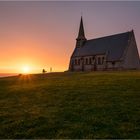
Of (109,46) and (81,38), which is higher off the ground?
(81,38)

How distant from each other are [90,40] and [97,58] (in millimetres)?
12465

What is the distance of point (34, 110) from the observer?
43.7 feet

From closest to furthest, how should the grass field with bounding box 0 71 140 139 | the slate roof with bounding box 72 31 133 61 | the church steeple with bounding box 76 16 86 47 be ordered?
the grass field with bounding box 0 71 140 139, the slate roof with bounding box 72 31 133 61, the church steeple with bounding box 76 16 86 47

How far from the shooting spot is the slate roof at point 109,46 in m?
60.3

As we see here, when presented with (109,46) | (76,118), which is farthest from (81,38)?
(76,118)

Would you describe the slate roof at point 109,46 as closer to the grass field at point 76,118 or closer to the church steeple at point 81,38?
the church steeple at point 81,38

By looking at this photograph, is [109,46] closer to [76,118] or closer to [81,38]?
[81,38]

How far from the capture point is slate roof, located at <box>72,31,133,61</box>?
60.3 metres

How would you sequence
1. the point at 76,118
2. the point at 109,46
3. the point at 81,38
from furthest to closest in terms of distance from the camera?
the point at 81,38 → the point at 109,46 → the point at 76,118

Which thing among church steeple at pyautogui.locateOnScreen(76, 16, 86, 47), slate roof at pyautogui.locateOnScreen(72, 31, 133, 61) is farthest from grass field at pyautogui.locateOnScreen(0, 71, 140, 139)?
church steeple at pyautogui.locateOnScreen(76, 16, 86, 47)

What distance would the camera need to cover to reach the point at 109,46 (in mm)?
64875

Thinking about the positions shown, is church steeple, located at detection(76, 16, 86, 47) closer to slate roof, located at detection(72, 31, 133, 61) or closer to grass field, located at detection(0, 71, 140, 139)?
slate roof, located at detection(72, 31, 133, 61)

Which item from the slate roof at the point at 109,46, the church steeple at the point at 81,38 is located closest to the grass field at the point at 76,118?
the slate roof at the point at 109,46

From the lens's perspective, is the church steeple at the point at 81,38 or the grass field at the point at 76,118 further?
the church steeple at the point at 81,38
